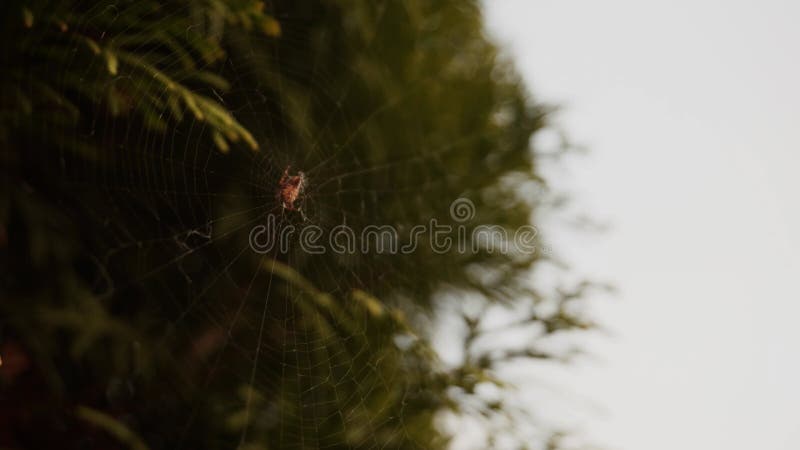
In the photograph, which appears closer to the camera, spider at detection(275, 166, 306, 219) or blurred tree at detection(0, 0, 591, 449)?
blurred tree at detection(0, 0, 591, 449)

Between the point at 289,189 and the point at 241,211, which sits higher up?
the point at 289,189

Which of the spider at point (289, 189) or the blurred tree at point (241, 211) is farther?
the spider at point (289, 189)

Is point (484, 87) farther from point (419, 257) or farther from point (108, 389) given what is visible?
point (108, 389)

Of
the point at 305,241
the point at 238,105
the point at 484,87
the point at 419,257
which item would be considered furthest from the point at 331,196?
the point at 484,87

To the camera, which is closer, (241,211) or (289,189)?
(241,211)
